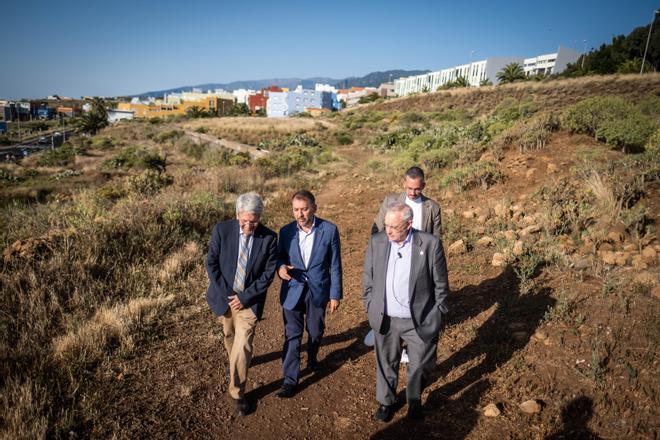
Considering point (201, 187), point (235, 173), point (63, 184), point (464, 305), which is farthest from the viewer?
point (63, 184)

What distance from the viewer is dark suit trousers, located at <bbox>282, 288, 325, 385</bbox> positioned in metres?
3.41

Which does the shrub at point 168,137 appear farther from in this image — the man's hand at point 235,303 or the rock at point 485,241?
the man's hand at point 235,303

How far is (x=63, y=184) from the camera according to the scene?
17.7 meters

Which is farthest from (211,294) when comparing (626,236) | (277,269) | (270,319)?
(626,236)

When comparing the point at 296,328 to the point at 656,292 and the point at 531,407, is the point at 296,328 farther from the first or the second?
the point at 656,292

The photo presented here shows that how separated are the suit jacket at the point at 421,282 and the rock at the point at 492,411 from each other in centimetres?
90

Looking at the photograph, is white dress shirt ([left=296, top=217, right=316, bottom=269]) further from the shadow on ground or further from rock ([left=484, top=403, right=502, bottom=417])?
rock ([left=484, top=403, right=502, bottom=417])

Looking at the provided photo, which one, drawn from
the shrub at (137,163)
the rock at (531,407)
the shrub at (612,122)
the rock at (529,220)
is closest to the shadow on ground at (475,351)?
the rock at (531,407)

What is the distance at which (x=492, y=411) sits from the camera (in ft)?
10.3

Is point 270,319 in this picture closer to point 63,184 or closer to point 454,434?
point 454,434

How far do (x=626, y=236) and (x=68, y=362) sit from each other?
7.14 meters

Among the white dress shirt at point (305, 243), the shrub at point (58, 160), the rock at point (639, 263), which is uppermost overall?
the white dress shirt at point (305, 243)

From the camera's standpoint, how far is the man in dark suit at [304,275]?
335cm

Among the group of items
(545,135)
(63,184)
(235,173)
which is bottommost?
(63,184)
